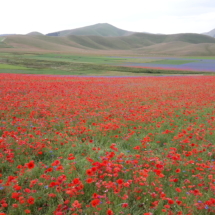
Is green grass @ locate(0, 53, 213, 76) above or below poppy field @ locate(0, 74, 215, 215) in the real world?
above

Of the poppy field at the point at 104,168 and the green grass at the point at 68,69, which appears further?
the green grass at the point at 68,69

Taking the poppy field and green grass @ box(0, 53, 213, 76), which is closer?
the poppy field

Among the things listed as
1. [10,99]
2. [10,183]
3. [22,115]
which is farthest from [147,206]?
[10,99]

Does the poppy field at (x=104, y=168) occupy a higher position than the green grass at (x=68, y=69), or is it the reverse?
the green grass at (x=68, y=69)

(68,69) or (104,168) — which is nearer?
(104,168)

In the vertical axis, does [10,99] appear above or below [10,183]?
above

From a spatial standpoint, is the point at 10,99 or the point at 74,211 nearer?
the point at 74,211

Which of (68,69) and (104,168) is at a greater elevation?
(68,69)

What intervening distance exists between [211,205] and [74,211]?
2359 mm

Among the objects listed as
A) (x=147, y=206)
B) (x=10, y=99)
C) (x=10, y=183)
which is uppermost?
(x=10, y=99)

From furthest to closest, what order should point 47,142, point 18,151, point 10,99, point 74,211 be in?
1. point 10,99
2. point 47,142
3. point 18,151
4. point 74,211

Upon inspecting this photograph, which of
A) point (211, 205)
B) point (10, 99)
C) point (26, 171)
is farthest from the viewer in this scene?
point (10, 99)

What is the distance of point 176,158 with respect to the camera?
5379 millimetres

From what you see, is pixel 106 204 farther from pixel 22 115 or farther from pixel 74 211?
pixel 22 115
